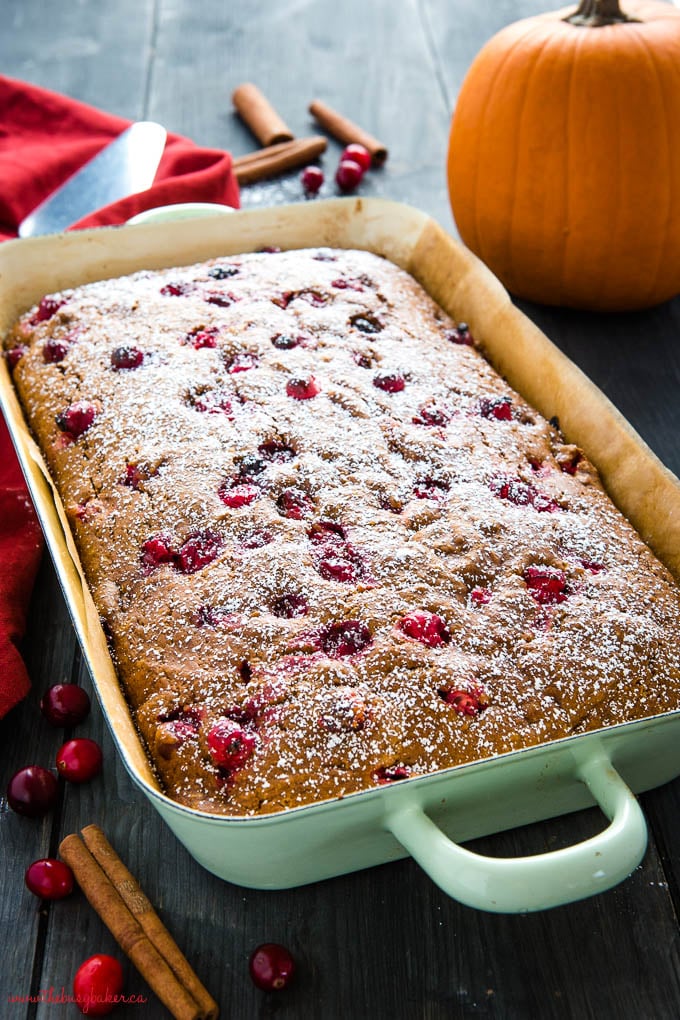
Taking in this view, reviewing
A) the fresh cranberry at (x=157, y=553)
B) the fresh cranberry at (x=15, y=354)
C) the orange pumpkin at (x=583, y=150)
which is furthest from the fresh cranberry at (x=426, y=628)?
the orange pumpkin at (x=583, y=150)

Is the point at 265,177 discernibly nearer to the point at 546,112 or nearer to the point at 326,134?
the point at 326,134

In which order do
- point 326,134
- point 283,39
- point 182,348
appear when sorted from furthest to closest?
point 283,39 → point 326,134 → point 182,348

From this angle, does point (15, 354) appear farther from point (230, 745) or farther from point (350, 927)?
point (350, 927)

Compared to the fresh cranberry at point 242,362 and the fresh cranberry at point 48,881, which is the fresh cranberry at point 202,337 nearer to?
the fresh cranberry at point 242,362

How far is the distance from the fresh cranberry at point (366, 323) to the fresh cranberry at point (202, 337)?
0.88 feet

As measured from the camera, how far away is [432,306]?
197 centimetres

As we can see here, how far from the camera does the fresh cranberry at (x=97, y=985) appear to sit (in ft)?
3.74

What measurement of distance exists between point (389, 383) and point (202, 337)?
36 centimetres

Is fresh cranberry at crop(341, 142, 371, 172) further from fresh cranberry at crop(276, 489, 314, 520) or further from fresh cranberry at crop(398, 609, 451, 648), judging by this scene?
fresh cranberry at crop(398, 609, 451, 648)

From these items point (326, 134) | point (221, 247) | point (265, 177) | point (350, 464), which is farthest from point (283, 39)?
point (350, 464)

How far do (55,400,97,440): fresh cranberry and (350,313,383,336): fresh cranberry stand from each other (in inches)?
20.7

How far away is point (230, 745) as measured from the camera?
3.96 feet

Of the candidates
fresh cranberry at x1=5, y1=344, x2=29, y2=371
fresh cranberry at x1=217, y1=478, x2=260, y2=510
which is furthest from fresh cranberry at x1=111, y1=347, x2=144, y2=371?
fresh cranberry at x1=217, y1=478, x2=260, y2=510

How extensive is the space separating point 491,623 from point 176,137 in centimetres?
183
